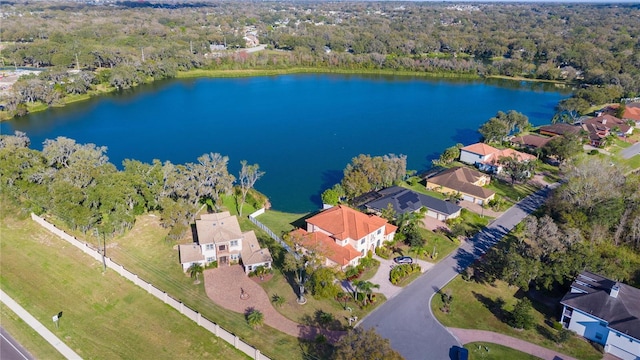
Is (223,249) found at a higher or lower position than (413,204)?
higher

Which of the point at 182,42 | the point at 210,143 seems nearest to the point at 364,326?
the point at 210,143

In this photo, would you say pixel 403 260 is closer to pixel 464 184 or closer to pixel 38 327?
pixel 464 184


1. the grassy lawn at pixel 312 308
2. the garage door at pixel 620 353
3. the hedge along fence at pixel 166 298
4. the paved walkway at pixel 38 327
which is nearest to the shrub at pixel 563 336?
the garage door at pixel 620 353

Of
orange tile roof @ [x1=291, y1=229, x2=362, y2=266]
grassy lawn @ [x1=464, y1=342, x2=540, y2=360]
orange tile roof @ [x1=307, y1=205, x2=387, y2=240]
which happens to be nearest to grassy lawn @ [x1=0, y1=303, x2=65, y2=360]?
orange tile roof @ [x1=291, y1=229, x2=362, y2=266]

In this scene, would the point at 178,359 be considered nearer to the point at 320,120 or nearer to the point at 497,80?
the point at 320,120

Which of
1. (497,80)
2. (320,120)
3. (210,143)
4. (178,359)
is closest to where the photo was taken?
(178,359)

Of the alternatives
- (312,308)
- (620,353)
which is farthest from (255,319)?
(620,353)

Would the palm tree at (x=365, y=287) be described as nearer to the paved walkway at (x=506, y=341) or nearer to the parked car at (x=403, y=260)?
the parked car at (x=403, y=260)
